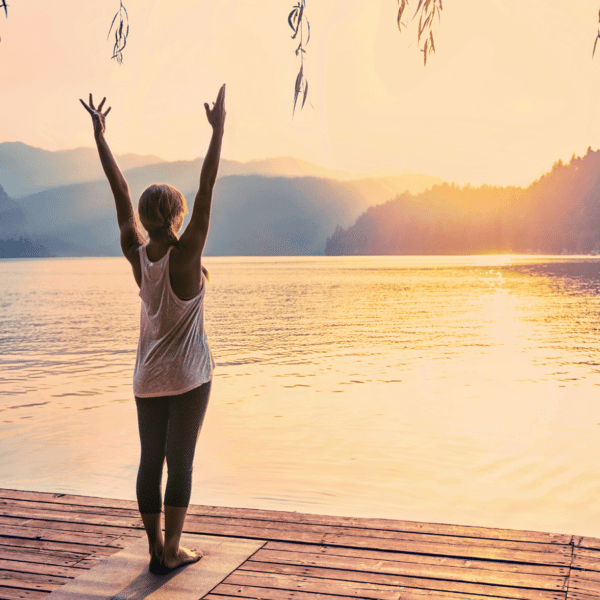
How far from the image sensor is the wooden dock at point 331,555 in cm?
274

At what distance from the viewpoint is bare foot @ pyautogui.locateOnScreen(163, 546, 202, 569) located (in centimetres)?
289

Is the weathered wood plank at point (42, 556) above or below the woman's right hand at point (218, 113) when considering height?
below

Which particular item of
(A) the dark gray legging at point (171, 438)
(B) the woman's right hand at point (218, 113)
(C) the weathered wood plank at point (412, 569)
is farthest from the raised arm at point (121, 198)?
(C) the weathered wood plank at point (412, 569)

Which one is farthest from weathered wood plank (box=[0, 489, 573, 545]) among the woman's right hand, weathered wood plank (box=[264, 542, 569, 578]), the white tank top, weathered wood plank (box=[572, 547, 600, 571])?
the woman's right hand

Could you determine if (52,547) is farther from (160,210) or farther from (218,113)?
(218,113)

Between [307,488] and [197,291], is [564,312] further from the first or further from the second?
[197,291]

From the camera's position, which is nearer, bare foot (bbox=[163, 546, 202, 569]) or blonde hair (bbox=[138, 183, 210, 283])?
blonde hair (bbox=[138, 183, 210, 283])

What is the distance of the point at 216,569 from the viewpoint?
2.94 metres

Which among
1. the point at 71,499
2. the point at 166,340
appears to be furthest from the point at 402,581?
the point at 71,499

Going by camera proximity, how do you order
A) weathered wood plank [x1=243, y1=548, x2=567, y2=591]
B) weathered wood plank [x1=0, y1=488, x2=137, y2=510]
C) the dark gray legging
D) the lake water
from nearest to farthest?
the dark gray legging → weathered wood plank [x1=243, y1=548, x2=567, y2=591] → weathered wood plank [x1=0, y1=488, x2=137, y2=510] → the lake water

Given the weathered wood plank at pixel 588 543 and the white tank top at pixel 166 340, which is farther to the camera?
the weathered wood plank at pixel 588 543

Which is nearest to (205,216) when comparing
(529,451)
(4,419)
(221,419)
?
(529,451)

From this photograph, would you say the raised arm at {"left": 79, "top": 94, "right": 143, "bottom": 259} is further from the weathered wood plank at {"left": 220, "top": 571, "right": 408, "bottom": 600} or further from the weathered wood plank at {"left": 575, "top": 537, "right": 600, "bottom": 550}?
the weathered wood plank at {"left": 575, "top": 537, "right": 600, "bottom": 550}

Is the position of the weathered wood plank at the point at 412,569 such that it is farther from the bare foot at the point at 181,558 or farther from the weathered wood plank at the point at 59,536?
the weathered wood plank at the point at 59,536
